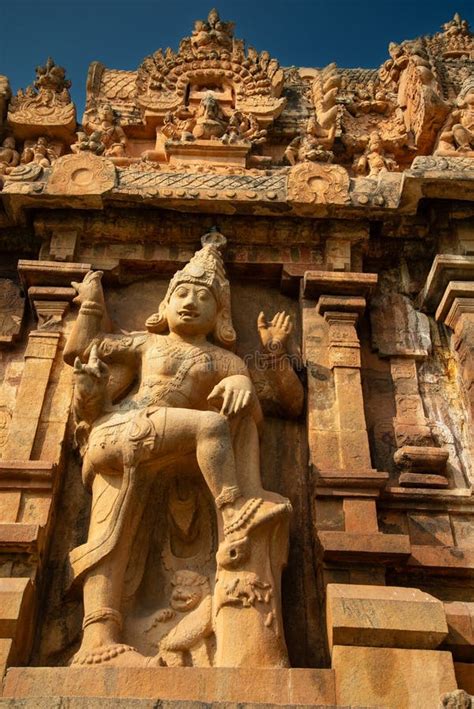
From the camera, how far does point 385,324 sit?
312 inches

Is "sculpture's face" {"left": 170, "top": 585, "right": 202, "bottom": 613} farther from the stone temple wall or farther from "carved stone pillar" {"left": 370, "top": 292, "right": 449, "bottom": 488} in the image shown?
"carved stone pillar" {"left": 370, "top": 292, "right": 449, "bottom": 488}

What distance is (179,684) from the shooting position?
4980 millimetres

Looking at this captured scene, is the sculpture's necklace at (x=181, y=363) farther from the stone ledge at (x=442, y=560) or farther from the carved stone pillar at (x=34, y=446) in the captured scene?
the stone ledge at (x=442, y=560)

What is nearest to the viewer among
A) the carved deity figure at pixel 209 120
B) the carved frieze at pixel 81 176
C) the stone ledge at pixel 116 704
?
the stone ledge at pixel 116 704

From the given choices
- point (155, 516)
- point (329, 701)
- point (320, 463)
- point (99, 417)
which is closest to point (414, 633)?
point (329, 701)

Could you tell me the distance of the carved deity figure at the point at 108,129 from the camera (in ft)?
31.3

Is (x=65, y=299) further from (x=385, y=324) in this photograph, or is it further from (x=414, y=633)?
(x=414, y=633)

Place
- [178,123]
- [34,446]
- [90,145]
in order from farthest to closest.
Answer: [178,123] < [90,145] < [34,446]

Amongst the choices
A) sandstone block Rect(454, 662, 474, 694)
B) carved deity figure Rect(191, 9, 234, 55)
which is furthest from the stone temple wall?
carved deity figure Rect(191, 9, 234, 55)

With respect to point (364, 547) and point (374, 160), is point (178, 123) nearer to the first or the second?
point (374, 160)

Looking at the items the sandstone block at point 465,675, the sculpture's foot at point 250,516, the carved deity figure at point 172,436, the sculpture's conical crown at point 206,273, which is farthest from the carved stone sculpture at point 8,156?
the sandstone block at point 465,675

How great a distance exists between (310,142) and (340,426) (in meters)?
3.86

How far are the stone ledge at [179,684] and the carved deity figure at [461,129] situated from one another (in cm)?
600

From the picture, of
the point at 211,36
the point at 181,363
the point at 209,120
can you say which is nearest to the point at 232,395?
the point at 181,363
